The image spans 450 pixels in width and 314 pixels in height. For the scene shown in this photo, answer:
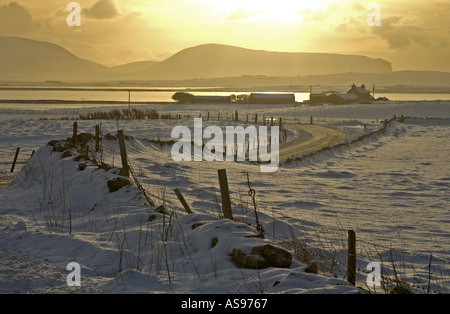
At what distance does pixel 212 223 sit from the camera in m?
9.13

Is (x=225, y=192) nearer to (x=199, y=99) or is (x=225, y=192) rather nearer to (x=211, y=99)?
(x=211, y=99)

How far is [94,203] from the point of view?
12.8m

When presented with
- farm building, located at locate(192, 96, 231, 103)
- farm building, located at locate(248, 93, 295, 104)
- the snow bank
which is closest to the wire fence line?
the snow bank

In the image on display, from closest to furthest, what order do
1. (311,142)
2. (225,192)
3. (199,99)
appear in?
(225,192) < (311,142) < (199,99)

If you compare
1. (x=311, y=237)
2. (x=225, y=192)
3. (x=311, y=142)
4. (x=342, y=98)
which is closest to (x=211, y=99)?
(x=342, y=98)

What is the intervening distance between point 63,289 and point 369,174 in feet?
69.6

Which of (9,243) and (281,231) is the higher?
(9,243)

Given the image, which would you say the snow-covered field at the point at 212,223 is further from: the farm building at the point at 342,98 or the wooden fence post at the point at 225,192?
the farm building at the point at 342,98

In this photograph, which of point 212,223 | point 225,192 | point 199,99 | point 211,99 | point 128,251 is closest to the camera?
point 128,251
